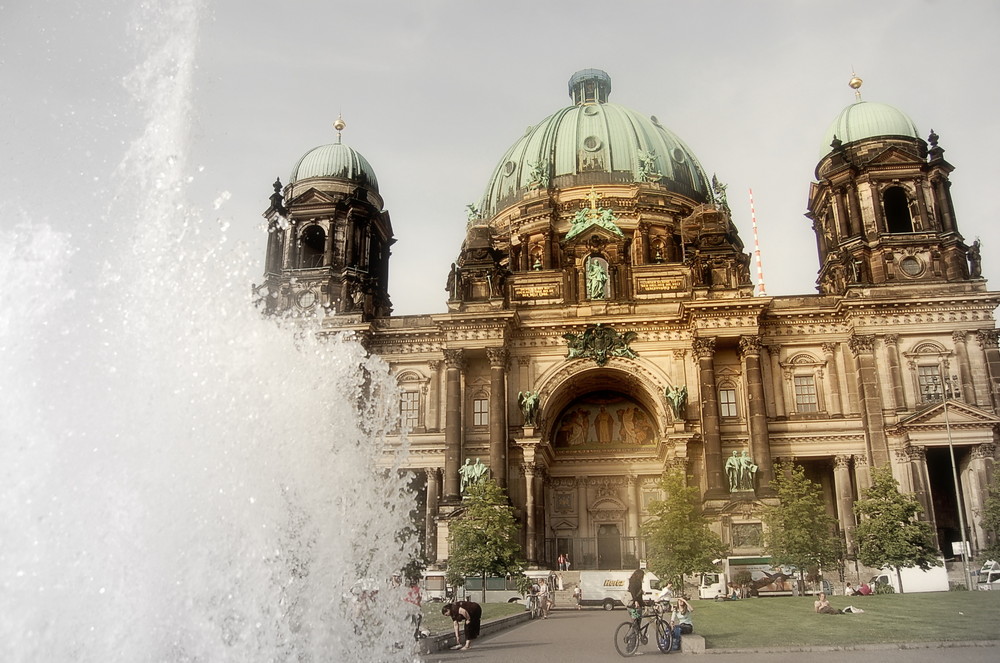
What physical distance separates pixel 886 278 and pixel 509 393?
2125 centimetres

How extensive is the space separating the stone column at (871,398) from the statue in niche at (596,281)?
44.5 feet

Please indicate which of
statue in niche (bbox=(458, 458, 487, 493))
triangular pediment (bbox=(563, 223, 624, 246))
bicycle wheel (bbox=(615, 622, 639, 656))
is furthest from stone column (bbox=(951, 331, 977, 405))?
bicycle wheel (bbox=(615, 622, 639, 656))

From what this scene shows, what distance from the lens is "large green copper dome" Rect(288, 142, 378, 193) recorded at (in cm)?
5291

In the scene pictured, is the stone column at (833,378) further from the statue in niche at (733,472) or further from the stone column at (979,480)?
the statue in niche at (733,472)

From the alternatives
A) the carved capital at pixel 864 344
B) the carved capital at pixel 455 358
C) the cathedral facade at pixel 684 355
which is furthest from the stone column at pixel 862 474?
the carved capital at pixel 455 358

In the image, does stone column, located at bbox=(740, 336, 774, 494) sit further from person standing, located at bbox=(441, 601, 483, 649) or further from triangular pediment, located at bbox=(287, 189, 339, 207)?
triangular pediment, located at bbox=(287, 189, 339, 207)

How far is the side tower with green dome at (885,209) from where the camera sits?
4534cm

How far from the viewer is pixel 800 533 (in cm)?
3409

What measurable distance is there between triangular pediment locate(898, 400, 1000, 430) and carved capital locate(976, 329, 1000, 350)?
145 inches

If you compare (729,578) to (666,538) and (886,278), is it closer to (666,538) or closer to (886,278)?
(666,538)

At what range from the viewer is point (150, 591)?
10.5 metres

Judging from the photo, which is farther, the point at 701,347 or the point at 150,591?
the point at 701,347

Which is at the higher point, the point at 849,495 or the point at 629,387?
the point at 629,387

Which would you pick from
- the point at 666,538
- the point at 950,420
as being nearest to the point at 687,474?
the point at 666,538
